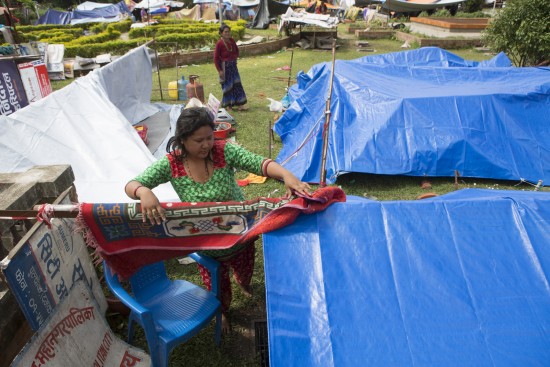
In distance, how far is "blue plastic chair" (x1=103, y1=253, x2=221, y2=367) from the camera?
2334mm

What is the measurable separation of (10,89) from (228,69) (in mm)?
4209

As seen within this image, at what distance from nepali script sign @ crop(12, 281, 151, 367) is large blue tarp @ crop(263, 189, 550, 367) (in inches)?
47.9

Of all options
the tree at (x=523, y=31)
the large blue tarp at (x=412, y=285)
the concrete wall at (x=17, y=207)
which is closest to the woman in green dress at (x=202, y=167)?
the large blue tarp at (x=412, y=285)

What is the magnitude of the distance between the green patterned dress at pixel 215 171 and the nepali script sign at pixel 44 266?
28.5 inches

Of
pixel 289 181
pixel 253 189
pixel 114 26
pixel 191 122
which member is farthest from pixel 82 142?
pixel 114 26

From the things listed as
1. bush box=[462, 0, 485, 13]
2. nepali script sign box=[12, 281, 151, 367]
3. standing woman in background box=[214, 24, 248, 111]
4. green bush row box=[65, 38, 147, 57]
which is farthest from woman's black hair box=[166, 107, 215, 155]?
bush box=[462, 0, 485, 13]

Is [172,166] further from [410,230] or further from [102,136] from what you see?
[102,136]

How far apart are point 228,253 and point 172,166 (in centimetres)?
73

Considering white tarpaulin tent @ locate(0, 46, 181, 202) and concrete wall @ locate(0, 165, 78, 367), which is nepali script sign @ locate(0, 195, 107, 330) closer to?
concrete wall @ locate(0, 165, 78, 367)

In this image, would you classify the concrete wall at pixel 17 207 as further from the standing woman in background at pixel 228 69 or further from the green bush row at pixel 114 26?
the green bush row at pixel 114 26

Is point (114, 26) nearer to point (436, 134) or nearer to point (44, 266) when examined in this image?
point (436, 134)

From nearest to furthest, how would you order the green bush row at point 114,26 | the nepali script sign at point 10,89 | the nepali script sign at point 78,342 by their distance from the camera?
1. the nepali script sign at point 78,342
2. the nepali script sign at point 10,89
3. the green bush row at point 114,26

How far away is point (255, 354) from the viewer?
2.80 meters

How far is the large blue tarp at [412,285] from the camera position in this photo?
1.73 meters
